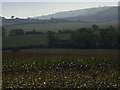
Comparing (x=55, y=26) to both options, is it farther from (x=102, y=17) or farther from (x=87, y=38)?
(x=102, y=17)

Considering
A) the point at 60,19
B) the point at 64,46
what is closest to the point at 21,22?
the point at 60,19

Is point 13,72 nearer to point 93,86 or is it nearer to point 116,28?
point 93,86

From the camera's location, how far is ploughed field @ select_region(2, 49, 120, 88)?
7.21 meters

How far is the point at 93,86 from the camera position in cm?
698

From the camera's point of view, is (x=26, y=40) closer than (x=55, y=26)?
Yes

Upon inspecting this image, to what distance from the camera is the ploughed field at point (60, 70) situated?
721 centimetres

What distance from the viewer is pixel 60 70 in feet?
31.3

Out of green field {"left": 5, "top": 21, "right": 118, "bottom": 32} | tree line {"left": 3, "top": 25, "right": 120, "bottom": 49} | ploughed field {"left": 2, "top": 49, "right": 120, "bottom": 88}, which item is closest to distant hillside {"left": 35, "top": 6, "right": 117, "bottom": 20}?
green field {"left": 5, "top": 21, "right": 118, "bottom": 32}

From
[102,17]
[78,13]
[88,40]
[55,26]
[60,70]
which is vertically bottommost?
[60,70]

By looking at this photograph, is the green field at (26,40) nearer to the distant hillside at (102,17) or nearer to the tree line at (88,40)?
the tree line at (88,40)

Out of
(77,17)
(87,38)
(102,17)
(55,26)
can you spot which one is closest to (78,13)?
(77,17)

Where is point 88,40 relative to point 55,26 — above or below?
below

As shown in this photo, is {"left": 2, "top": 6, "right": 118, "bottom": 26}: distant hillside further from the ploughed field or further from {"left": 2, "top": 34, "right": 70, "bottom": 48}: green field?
the ploughed field

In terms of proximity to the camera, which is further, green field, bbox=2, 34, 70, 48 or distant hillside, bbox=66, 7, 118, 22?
distant hillside, bbox=66, 7, 118, 22
